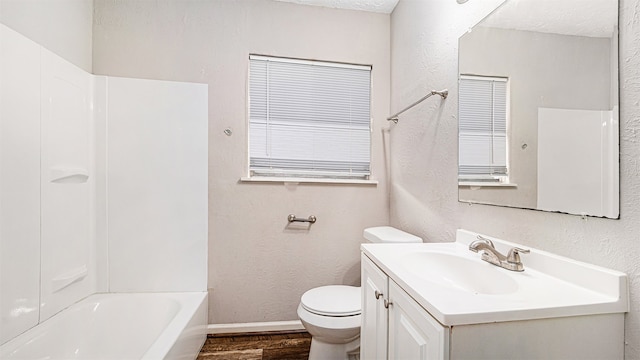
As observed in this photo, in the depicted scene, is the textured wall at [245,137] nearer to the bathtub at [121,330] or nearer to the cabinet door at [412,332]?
the bathtub at [121,330]

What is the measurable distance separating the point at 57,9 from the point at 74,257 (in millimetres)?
1446

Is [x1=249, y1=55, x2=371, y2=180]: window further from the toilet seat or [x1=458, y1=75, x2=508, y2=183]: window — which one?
[x1=458, y1=75, x2=508, y2=183]: window

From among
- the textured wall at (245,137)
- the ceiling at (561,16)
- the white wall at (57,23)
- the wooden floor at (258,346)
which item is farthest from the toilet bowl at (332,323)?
the white wall at (57,23)

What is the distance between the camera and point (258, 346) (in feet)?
6.50

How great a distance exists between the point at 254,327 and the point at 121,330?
82cm

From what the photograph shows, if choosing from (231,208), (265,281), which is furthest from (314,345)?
(231,208)

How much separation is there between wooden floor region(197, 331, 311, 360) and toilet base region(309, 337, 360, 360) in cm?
29

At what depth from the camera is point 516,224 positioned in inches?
43.6

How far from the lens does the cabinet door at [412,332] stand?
0.71 meters

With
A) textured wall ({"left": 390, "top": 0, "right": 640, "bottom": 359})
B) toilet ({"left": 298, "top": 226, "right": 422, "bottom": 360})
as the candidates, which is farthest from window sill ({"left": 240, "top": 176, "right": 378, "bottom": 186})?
toilet ({"left": 298, "top": 226, "right": 422, "bottom": 360})

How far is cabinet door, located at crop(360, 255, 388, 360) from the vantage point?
1075 millimetres

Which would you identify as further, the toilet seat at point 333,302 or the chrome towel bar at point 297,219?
the chrome towel bar at point 297,219

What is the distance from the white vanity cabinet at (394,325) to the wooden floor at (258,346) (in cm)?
80

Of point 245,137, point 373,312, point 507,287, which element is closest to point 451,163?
point 507,287
